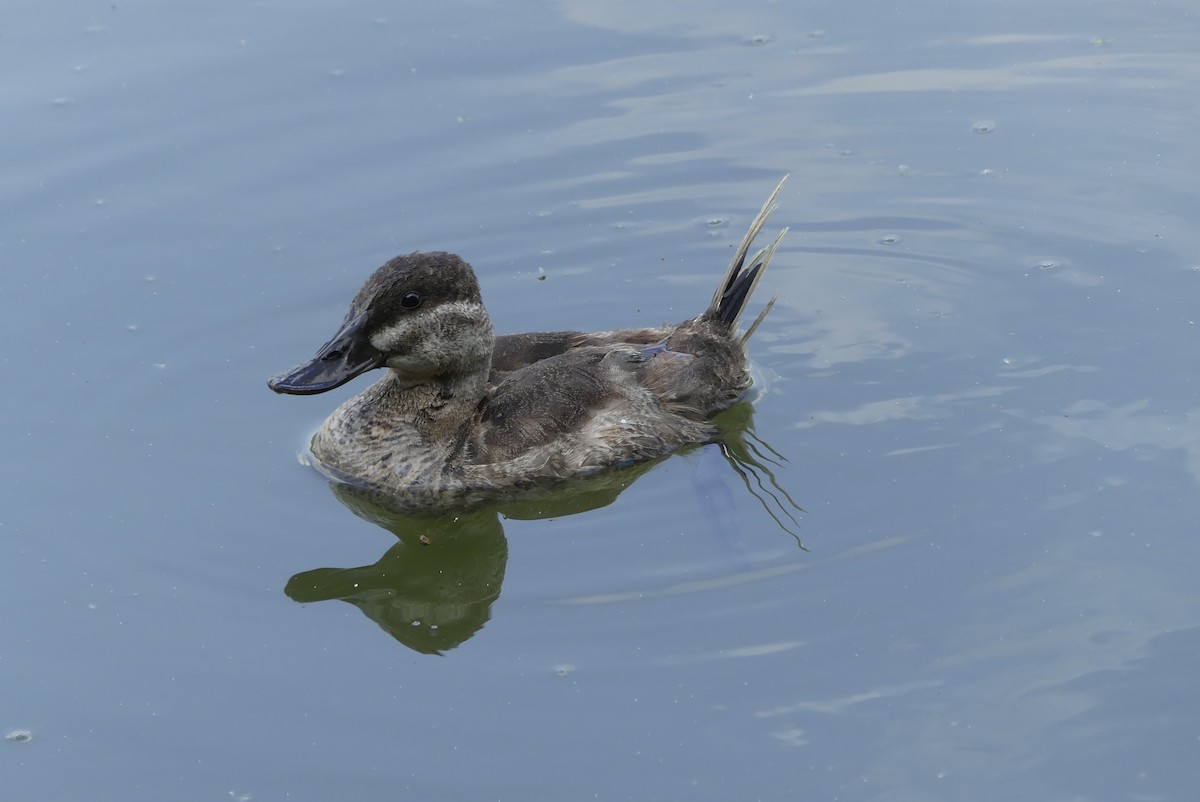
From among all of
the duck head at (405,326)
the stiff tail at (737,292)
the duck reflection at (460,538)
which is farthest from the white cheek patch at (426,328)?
the stiff tail at (737,292)

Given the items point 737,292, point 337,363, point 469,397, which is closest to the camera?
point 337,363

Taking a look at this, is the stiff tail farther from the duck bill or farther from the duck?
the duck bill

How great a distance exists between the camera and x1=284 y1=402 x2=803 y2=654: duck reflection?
281 inches

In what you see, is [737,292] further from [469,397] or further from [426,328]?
[426,328]

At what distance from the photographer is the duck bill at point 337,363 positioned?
7.72 meters

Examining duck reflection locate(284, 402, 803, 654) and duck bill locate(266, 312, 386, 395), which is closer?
duck reflection locate(284, 402, 803, 654)

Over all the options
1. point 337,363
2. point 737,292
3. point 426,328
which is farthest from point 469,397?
point 737,292

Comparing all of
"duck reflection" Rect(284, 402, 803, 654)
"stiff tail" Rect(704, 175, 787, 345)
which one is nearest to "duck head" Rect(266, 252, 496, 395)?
"duck reflection" Rect(284, 402, 803, 654)

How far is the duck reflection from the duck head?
2.32ft

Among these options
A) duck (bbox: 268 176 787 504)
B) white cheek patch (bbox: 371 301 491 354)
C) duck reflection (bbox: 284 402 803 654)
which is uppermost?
white cheek patch (bbox: 371 301 491 354)

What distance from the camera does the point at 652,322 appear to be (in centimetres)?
955

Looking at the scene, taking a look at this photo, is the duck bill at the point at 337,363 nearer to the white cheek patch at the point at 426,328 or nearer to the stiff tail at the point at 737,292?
the white cheek patch at the point at 426,328

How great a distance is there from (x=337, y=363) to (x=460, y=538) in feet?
3.56

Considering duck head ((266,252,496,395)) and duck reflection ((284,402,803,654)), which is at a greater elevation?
duck head ((266,252,496,395))
